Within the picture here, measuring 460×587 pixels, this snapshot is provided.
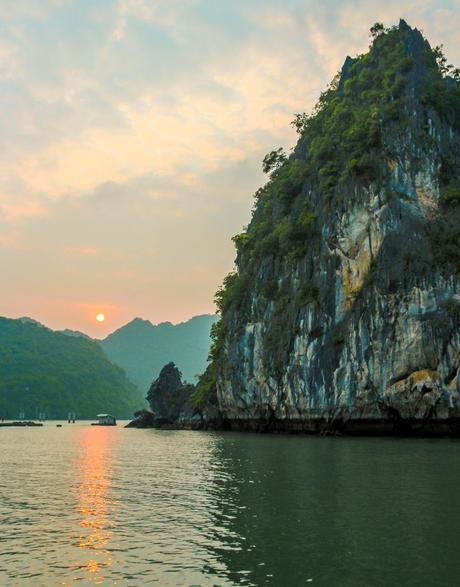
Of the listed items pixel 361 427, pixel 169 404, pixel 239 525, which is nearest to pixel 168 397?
pixel 169 404

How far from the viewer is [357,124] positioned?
71.9m

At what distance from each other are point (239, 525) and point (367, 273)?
4826 centimetres

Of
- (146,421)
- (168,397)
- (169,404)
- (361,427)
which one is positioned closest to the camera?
(361,427)

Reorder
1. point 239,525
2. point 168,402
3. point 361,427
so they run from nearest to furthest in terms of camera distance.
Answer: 1. point 239,525
2. point 361,427
3. point 168,402

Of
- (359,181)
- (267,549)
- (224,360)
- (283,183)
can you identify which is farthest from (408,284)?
(267,549)

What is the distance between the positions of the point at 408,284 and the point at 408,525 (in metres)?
44.7

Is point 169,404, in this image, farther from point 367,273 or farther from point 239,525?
point 239,525

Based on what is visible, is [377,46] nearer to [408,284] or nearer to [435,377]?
[408,284]

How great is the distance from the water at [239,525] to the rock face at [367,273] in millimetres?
24696

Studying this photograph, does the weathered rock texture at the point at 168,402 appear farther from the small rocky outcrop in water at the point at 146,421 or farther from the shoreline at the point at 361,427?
the shoreline at the point at 361,427

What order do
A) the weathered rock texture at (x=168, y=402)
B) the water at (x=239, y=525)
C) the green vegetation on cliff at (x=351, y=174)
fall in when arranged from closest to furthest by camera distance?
the water at (x=239, y=525), the green vegetation on cliff at (x=351, y=174), the weathered rock texture at (x=168, y=402)

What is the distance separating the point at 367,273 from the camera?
209 ft

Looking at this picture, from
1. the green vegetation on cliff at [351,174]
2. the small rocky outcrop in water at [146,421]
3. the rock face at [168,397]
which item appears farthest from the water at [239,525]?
the small rocky outcrop in water at [146,421]

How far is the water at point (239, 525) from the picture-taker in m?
14.1
